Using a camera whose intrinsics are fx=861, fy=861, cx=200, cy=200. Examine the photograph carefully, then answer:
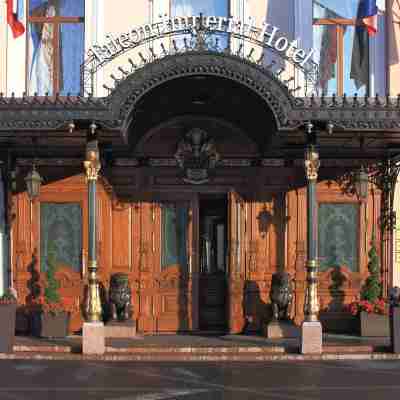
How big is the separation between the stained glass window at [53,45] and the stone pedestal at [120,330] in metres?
5.35

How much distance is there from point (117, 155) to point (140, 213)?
52.3 inches

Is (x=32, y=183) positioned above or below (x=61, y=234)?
above

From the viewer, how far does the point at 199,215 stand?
767 inches

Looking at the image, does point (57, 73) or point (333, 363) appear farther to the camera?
point (57, 73)

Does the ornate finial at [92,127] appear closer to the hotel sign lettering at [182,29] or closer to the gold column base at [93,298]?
the hotel sign lettering at [182,29]

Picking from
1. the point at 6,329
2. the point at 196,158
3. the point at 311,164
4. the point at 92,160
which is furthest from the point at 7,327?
the point at 311,164

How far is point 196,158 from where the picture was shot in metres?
18.3

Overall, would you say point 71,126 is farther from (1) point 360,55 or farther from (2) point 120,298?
(1) point 360,55

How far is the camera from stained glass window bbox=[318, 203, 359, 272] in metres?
18.5

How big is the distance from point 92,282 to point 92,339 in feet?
3.41

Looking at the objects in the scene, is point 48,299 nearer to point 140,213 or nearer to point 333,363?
point 140,213

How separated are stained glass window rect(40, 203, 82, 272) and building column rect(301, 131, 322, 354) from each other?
5165mm

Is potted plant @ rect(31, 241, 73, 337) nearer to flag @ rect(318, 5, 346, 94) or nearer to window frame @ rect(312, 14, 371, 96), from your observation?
flag @ rect(318, 5, 346, 94)

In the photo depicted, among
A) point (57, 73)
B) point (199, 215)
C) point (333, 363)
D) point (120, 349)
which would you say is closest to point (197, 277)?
point (199, 215)
